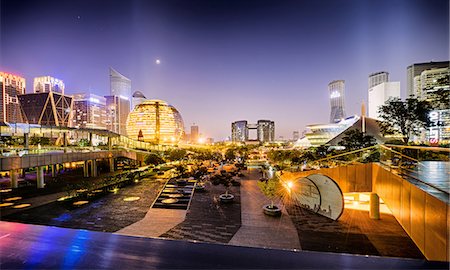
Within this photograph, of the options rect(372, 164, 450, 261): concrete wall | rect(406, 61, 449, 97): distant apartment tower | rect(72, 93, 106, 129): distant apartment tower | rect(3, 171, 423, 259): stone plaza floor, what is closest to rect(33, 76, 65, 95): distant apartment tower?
rect(72, 93, 106, 129): distant apartment tower

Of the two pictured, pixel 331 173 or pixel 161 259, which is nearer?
pixel 161 259

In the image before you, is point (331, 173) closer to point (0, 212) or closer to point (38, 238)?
point (38, 238)

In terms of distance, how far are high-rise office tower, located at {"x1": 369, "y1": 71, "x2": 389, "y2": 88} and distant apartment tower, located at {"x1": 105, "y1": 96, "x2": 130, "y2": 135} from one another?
19551 centimetres

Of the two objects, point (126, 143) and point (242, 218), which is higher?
point (126, 143)

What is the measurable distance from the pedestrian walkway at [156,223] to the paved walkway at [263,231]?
3527mm

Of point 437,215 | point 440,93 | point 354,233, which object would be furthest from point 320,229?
point 440,93

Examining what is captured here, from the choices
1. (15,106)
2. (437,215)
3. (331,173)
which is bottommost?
(331,173)

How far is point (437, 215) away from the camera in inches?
130

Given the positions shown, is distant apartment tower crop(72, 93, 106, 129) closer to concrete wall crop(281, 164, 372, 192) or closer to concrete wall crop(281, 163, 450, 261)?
concrete wall crop(281, 164, 372, 192)

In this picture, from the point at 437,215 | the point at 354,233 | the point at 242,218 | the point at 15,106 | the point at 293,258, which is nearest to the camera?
Answer: the point at 293,258

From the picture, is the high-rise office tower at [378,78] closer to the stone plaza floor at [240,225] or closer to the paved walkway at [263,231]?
the stone plaza floor at [240,225]

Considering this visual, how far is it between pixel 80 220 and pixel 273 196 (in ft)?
41.6

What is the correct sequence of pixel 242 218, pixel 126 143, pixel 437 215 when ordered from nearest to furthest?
pixel 437 215, pixel 242 218, pixel 126 143

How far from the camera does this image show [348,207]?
46.5 ft
